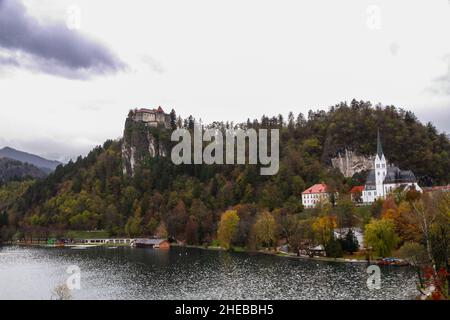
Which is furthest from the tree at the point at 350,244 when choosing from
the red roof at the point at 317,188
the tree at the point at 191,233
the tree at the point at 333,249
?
the tree at the point at 191,233

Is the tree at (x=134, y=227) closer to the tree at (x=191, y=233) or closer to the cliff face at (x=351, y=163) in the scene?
the tree at (x=191, y=233)

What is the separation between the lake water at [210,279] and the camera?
3956 centimetres

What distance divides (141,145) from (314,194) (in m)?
77.8

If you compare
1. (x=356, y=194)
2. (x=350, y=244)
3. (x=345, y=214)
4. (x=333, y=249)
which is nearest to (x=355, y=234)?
(x=345, y=214)

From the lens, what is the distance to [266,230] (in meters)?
74.1

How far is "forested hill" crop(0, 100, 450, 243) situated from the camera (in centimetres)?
10062

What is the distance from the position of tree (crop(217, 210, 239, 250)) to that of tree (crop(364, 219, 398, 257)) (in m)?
27.7

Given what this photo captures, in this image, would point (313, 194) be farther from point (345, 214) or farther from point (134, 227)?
point (134, 227)

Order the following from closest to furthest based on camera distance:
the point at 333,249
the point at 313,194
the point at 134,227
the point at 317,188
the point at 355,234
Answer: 1. the point at 333,249
2. the point at 355,234
3. the point at 313,194
4. the point at 317,188
5. the point at 134,227

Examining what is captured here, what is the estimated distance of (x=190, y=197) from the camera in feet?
381

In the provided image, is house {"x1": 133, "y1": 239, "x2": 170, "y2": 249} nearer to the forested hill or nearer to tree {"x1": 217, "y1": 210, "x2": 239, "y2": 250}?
the forested hill

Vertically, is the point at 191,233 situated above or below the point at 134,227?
below

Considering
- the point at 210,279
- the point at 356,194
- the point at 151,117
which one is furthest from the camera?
the point at 151,117
